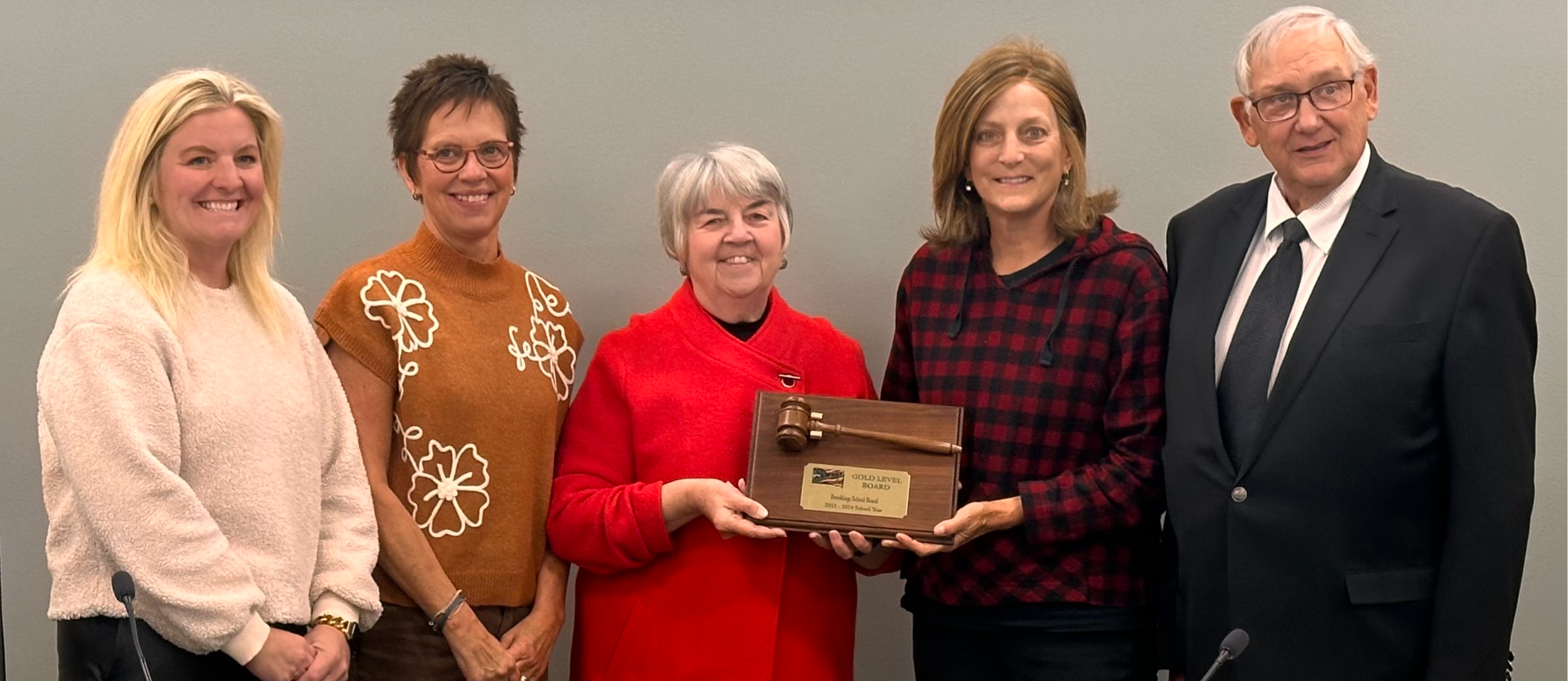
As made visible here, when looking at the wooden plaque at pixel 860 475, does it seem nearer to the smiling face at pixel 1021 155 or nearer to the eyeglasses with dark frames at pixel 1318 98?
the smiling face at pixel 1021 155

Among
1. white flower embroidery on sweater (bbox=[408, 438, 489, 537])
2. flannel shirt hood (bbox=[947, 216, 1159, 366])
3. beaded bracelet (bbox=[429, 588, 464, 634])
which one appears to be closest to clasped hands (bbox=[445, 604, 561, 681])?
beaded bracelet (bbox=[429, 588, 464, 634])

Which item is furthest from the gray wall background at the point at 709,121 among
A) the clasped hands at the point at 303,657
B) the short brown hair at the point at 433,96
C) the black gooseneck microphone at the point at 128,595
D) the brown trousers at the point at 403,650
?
the black gooseneck microphone at the point at 128,595

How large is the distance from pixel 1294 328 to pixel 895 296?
1103 mm

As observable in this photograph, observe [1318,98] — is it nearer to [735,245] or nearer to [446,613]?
[735,245]

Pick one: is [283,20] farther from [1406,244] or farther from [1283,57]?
[1406,244]

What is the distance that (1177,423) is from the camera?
2240 millimetres

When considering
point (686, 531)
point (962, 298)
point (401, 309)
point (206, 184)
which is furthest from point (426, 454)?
point (962, 298)

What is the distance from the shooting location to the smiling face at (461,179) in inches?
96.2

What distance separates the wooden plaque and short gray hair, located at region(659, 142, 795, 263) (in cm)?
36

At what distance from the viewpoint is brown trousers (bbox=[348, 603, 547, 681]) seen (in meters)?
2.41

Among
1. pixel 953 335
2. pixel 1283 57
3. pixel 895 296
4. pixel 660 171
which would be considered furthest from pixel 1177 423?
pixel 660 171

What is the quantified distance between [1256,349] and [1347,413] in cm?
17

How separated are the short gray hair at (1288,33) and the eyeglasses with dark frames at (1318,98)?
0.03 meters

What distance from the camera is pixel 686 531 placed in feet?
8.00
